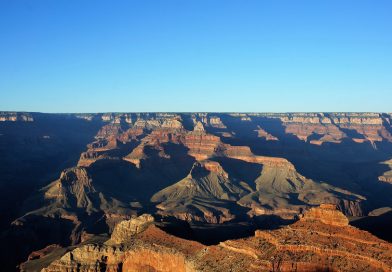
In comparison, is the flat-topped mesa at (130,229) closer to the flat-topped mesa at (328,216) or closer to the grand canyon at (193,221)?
the grand canyon at (193,221)

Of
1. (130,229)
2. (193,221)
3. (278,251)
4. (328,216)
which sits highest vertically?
(328,216)

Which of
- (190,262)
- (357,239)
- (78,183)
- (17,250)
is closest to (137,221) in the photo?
(190,262)

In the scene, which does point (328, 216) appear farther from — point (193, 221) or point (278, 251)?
point (193, 221)

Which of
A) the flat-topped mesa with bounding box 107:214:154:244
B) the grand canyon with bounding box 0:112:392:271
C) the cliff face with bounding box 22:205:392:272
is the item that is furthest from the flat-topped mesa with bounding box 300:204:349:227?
the flat-topped mesa with bounding box 107:214:154:244

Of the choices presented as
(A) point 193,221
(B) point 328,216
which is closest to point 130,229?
(B) point 328,216

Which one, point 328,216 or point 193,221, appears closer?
point 328,216

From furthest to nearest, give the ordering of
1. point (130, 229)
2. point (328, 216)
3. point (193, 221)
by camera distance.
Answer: point (193, 221) → point (130, 229) → point (328, 216)

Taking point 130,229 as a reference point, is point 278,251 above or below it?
above
